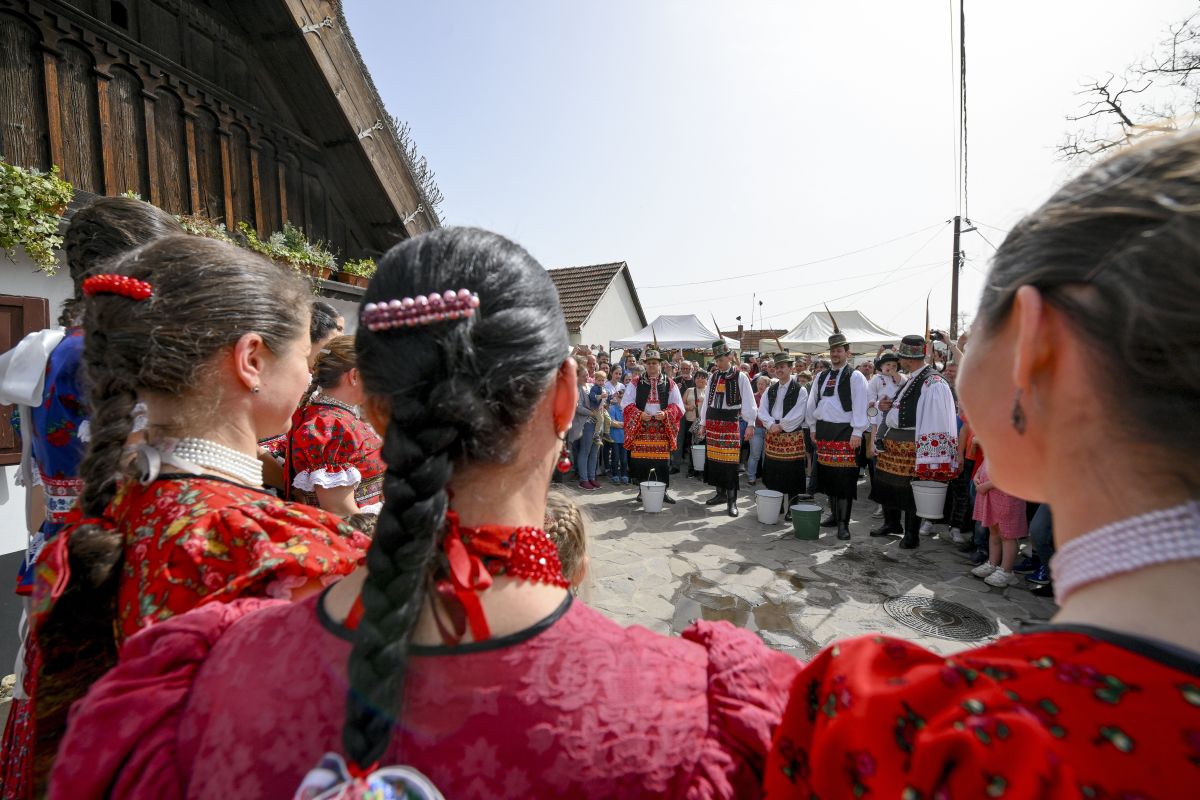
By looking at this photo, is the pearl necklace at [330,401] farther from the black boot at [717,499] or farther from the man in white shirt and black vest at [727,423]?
the black boot at [717,499]

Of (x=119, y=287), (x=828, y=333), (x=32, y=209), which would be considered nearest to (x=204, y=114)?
(x=32, y=209)

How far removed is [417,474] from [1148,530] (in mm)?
809

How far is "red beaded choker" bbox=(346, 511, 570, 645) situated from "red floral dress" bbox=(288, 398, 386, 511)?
1.63 m

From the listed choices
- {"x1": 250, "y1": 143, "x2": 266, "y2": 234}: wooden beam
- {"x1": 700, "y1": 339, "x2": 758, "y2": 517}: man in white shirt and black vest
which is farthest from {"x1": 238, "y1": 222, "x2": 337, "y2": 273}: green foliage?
{"x1": 700, "y1": 339, "x2": 758, "y2": 517}: man in white shirt and black vest

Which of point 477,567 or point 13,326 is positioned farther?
point 13,326

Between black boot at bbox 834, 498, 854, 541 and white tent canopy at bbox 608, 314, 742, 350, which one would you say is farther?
white tent canopy at bbox 608, 314, 742, 350

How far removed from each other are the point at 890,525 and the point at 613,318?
16097 mm

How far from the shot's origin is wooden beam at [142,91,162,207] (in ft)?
12.2

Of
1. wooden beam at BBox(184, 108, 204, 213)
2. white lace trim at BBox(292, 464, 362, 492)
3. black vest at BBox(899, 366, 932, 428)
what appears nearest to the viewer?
white lace trim at BBox(292, 464, 362, 492)

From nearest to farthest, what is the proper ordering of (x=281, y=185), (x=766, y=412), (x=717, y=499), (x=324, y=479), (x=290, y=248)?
(x=324, y=479)
(x=290, y=248)
(x=281, y=185)
(x=766, y=412)
(x=717, y=499)

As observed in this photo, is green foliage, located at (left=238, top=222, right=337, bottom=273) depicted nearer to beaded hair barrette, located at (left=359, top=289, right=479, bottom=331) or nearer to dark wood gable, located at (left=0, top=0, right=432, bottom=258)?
dark wood gable, located at (left=0, top=0, right=432, bottom=258)

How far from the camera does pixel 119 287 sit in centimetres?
122

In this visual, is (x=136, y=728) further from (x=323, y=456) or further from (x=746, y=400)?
(x=746, y=400)

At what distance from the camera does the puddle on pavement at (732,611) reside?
13.4 feet
